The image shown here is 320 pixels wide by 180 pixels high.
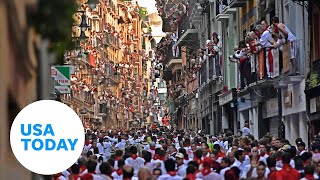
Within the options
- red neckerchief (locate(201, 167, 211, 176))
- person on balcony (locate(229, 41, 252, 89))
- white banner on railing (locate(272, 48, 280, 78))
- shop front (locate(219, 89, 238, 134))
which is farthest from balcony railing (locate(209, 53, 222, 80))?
red neckerchief (locate(201, 167, 211, 176))

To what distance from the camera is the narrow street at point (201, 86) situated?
7.92 m

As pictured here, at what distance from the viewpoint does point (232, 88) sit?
44.3 meters

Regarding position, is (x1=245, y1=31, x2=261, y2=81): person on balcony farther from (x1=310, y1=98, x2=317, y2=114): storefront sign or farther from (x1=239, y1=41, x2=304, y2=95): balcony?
(x1=310, y1=98, x2=317, y2=114): storefront sign

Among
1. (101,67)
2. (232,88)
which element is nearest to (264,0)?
(232,88)

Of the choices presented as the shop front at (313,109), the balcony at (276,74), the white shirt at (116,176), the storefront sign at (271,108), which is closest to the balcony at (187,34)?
the storefront sign at (271,108)

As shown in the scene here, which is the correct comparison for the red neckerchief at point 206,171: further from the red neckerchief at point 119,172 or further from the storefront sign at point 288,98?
the storefront sign at point 288,98

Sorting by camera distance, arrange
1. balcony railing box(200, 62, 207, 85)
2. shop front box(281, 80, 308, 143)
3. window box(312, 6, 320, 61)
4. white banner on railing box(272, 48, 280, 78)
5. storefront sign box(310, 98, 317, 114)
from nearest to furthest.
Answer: storefront sign box(310, 98, 317, 114)
window box(312, 6, 320, 61)
shop front box(281, 80, 308, 143)
white banner on railing box(272, 48, 280, 78)
balcony railing box(200, 62, 207, 85)

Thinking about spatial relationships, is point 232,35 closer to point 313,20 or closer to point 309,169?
point 313,20

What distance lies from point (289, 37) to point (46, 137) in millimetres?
21527

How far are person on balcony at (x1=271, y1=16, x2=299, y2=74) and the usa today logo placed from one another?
20557 mm

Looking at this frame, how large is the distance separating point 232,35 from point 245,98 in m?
6.78

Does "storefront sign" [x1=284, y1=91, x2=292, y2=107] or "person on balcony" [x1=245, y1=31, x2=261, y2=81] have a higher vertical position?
"person on balcony" [x1=245, y1=31, x2=261, y2=81]

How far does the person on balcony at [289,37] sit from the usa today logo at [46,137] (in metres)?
20.6

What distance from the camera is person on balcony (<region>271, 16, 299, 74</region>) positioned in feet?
95.0
